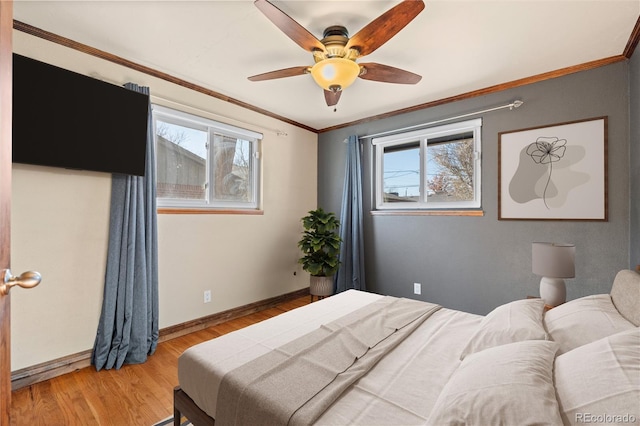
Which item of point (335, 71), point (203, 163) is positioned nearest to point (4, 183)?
point (335, 71)

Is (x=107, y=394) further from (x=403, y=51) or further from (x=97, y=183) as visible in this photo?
(x=403, y=51)

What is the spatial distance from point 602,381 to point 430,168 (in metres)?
2.95

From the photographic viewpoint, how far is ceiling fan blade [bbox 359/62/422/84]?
2.10 meters

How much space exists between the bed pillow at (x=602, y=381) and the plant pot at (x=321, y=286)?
111 inches

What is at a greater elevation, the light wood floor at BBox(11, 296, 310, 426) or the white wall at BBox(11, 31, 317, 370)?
the white wall at BBox(11, 31, 317, 370)

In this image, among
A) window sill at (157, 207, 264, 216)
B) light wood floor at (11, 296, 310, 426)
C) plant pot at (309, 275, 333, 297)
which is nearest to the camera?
light wood floor at (11, 296, 310, 426)

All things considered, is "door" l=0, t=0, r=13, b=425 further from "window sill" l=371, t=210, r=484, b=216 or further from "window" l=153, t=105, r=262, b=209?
"window sill" l=371, t=210, r=484, b=216

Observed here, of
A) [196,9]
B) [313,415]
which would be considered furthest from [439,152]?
[313,415]

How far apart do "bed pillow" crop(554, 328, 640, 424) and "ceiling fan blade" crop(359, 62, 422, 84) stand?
6.14 ft

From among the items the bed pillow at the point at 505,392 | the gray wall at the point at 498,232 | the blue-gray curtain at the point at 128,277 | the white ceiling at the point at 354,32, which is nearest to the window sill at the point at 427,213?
the gray wall at the point at 498,232

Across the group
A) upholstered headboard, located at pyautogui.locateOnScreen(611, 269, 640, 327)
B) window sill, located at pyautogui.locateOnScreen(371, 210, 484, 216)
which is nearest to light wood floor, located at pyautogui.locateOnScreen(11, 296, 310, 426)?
upholstered headboard, located at pyautogui.locateOnScreen(611, 269, 640, 327)

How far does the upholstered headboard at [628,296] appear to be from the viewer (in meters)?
1.31

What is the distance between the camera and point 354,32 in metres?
2.11

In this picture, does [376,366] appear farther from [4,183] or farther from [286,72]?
[286,72]
